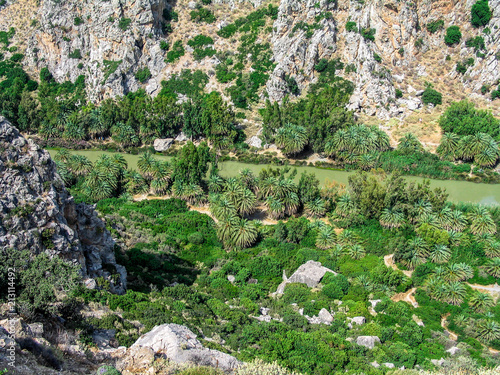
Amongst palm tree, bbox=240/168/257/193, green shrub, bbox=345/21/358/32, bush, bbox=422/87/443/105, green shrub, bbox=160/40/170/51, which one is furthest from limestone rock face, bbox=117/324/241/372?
green shrub, bbox=160/40/170/51

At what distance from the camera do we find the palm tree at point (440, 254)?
4056cm

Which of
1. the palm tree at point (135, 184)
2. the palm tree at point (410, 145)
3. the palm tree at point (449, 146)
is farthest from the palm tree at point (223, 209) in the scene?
the palm tree at point (449, 146)

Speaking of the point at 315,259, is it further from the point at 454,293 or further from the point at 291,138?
the point at 291,138

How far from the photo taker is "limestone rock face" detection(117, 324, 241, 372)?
18.1 metres

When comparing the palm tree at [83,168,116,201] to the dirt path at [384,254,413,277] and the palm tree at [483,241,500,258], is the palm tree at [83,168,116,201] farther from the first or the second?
the palm tree at [483,241,500,258]

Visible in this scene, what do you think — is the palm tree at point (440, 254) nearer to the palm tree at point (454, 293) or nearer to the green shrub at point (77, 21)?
the palm tree at point (454, 293)

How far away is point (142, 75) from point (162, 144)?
16.8 m

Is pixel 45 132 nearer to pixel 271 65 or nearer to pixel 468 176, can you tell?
pixel 271 65

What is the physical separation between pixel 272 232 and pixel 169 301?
19245mm

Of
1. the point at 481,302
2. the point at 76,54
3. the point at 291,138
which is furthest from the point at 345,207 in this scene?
the point at 76,54

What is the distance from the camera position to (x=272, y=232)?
1838 inches

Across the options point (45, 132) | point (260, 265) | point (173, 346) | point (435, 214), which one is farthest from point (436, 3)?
point (173, 346)

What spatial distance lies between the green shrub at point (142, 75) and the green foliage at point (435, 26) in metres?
48.3

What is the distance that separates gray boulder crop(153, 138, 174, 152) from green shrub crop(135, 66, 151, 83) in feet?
49.7
